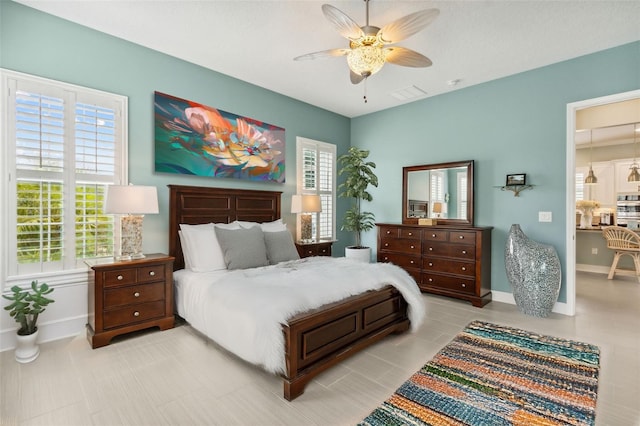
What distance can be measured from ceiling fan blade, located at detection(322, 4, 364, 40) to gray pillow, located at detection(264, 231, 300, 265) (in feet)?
7.71

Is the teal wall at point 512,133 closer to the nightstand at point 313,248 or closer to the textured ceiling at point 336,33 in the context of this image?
the textured ceiling at point 336,33

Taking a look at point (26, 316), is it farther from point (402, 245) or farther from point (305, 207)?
point (402, 245)

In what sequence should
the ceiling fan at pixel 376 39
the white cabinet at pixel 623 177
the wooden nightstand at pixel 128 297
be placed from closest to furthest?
the ceiling fan at pixel 376 39 → the wooden nightstand at pixel 128 297 → the white cabinet at pixel 623 177

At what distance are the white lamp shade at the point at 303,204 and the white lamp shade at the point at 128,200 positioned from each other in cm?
204

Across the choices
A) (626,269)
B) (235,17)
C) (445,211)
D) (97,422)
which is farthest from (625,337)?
(235,17)

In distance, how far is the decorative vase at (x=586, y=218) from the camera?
21.6 feet

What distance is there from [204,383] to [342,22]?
2777 mm

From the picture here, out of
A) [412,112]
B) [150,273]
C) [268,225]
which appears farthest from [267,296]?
[412,112]

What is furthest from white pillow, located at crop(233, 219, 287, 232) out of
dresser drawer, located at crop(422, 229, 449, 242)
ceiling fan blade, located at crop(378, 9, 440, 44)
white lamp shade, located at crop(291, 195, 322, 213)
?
ceiling fan blade, located at crop(378, 9, 440, 44)

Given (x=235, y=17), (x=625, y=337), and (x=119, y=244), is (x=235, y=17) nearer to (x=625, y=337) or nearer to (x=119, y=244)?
(x=119, y=244)

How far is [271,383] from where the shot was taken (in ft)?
7.20

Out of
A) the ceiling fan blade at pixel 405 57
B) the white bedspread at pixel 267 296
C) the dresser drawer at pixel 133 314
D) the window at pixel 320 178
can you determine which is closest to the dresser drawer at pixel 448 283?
the white bedspread at pixel 267 296

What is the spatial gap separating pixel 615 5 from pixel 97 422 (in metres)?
4.94

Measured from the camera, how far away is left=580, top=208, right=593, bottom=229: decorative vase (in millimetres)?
6586
